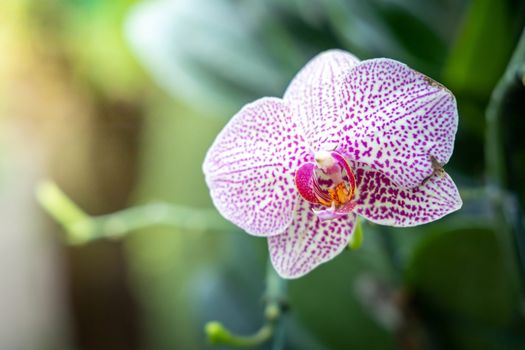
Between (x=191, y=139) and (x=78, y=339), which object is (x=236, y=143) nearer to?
(x=191, y=139)

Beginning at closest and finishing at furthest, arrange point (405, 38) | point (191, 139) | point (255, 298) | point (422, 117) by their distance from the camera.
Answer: point (422, 117)
point (405, 38)
point (255, 298)
point (191, 139)

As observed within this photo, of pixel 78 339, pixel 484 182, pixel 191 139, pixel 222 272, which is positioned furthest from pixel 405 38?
pixel 78 339

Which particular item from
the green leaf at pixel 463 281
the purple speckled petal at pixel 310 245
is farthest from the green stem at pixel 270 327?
the green leaf at pixel 463 281

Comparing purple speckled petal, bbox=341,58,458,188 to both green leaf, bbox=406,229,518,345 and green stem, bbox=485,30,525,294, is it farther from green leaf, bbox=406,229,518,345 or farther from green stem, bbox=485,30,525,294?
green leaf, bbox=406,229,518,345

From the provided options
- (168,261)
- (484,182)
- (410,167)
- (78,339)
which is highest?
(410,167)

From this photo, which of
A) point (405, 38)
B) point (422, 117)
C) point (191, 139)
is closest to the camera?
point (422, 117)

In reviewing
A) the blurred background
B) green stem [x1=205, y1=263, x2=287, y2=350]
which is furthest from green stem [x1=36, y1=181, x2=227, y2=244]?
green stem [x1=205, y1=263, x2=287, y2=350]

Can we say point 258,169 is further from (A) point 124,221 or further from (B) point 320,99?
(A) point 124,221

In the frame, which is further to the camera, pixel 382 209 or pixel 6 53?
pixel 6 53
